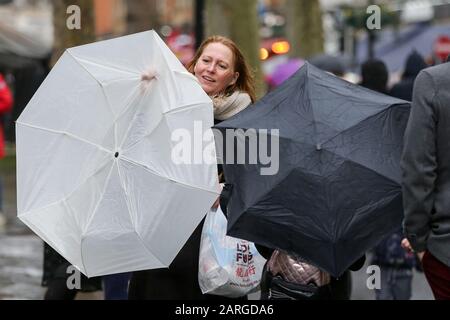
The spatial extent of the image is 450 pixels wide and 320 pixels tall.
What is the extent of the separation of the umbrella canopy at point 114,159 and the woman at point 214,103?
476 millimetres

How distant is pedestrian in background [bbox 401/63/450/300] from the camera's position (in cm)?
467

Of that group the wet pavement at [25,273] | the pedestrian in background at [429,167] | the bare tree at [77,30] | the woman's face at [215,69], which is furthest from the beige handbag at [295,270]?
the bare tree at [77,30]

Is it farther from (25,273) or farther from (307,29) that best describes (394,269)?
(307,29)

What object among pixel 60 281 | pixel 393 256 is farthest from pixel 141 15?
pixel 60 281

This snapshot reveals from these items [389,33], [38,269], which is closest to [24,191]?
[38,269]

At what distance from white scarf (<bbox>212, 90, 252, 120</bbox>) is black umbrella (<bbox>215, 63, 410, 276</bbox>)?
2.20 ft

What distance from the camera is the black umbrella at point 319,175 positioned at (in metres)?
4.82

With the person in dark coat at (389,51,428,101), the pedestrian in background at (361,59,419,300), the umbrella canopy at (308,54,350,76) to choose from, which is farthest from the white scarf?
the umbrella canopy at (308,54,350,76)

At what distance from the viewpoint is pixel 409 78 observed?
33.8 ft

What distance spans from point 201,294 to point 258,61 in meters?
13.8

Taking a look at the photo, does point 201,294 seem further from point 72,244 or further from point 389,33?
point 389,33

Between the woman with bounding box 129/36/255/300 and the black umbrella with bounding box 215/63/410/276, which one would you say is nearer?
the black umbrella with bounding box 215/63/410/276

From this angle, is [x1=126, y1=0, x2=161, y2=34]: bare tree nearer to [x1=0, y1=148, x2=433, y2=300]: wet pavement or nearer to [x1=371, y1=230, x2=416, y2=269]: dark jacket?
[x1=0, y1=148, x2=433, y2=300]: wet pavement

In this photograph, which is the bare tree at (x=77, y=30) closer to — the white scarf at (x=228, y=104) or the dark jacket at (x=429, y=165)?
the white scarf at (x=228, y=104)
